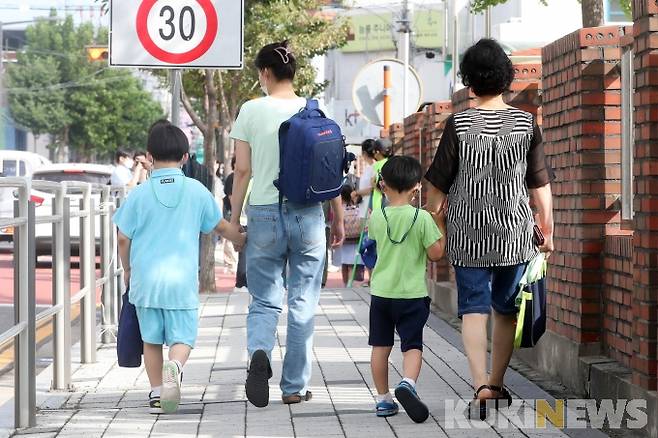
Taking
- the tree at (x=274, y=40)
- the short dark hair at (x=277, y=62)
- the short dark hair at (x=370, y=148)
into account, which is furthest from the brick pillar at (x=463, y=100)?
the tree at (x=274, y=40)

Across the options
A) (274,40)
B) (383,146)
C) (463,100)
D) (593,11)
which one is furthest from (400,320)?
(274,40)

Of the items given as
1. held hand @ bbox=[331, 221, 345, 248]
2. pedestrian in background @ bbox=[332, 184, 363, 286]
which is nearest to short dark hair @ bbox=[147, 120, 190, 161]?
held hand @ bbox=[331, 221, 345, 248]

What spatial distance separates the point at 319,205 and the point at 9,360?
1753mm

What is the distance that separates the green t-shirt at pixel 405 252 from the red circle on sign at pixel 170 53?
3266 millimetres

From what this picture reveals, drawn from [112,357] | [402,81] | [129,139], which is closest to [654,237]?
[112,357]

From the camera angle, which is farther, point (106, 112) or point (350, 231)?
point (106, 112)

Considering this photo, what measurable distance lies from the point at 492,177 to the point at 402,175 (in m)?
0.55

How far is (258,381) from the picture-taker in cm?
727

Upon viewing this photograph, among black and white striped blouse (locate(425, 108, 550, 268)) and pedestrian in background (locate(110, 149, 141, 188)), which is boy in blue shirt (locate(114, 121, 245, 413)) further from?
pedestrian in background (locate(110, 149, 141, 188))

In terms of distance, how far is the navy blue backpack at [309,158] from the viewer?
7395 mm

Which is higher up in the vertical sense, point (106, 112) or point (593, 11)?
point (106, 112)

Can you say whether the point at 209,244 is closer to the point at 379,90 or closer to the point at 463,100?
the point at 379,90

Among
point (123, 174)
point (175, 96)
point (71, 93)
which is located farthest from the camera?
point (71, 93)

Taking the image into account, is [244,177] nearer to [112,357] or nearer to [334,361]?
[334,361]
